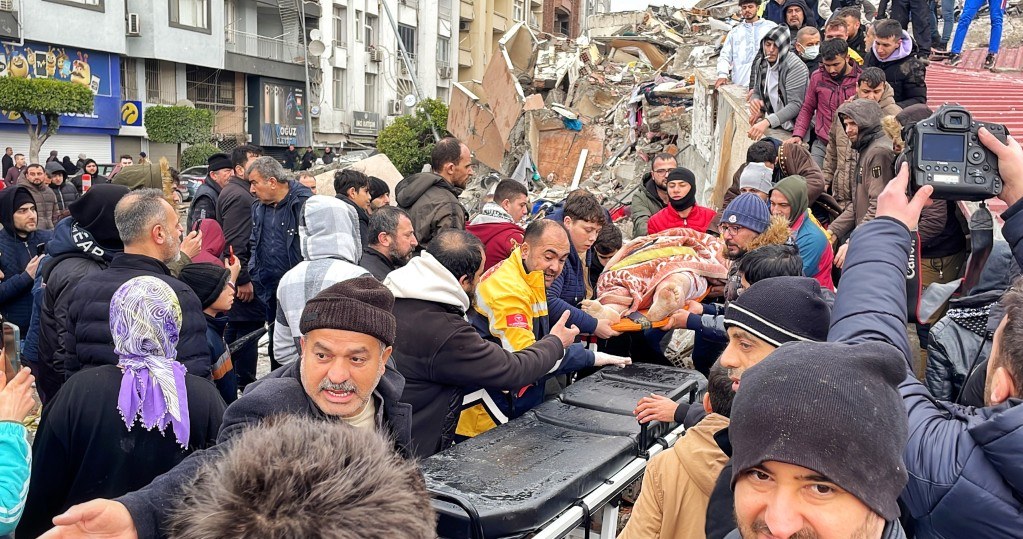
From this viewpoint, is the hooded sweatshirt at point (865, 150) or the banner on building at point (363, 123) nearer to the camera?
the hooded sweatshirt at point (865, 150)

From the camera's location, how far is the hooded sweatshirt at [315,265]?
397cm

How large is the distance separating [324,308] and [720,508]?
1.28 m

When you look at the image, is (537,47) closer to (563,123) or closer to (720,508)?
(563,123)

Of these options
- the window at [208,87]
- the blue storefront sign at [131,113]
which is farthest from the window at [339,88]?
the blue storefront sign at [131,113]

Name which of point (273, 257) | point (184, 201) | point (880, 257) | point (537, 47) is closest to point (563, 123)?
point (537, 47)

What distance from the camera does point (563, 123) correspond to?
48.2 ft

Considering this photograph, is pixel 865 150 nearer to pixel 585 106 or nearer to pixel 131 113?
pixel 585 106

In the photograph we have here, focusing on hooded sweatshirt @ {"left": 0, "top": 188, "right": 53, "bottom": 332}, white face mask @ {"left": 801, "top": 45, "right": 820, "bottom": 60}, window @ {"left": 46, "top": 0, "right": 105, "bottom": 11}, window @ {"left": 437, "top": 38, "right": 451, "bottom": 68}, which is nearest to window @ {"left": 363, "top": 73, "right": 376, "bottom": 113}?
window @ {"left": 437, "top": 38, "right": 451, "bottom": 68}

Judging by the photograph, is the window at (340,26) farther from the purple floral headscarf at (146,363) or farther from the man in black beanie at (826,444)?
the man in black beanie at (826,444)

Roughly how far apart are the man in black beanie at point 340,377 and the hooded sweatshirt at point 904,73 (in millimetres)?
6074

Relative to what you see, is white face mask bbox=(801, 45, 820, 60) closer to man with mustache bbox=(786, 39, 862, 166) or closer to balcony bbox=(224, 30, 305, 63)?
man with mustache bbox=(786, 39, 862, 166)

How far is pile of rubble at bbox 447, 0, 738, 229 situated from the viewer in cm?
1269

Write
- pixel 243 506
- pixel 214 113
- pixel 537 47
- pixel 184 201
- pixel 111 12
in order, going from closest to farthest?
pixel 243 506, pixel 537 47, pixel 184 201, pixel 111 12, pixel 214 113

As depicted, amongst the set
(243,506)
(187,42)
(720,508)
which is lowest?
(720,508)
